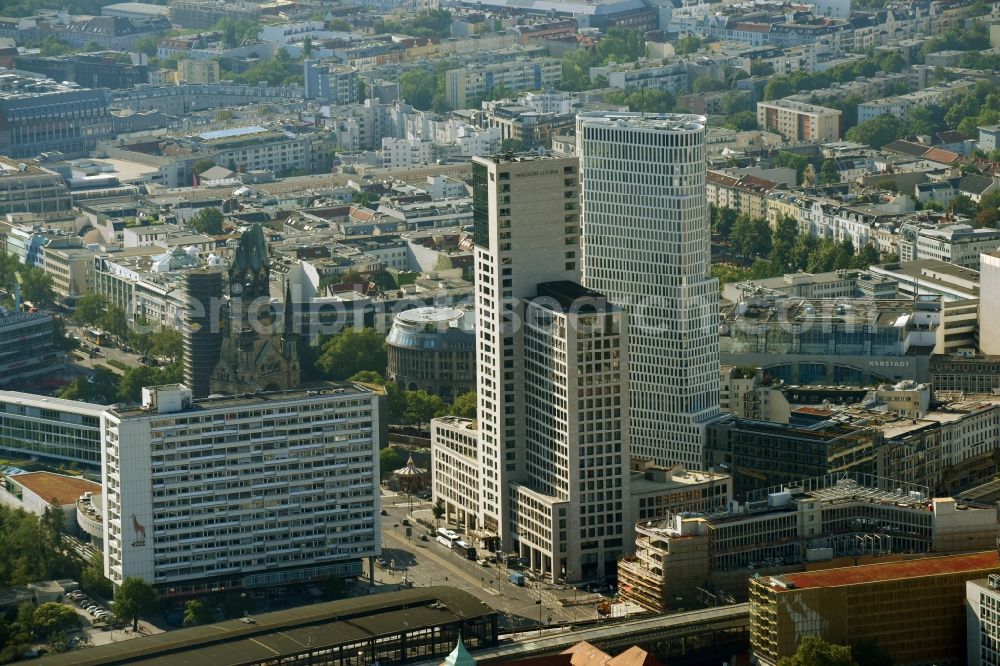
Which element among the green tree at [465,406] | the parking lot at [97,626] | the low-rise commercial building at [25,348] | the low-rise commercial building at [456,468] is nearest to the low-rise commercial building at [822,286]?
the green tree at [465,406]

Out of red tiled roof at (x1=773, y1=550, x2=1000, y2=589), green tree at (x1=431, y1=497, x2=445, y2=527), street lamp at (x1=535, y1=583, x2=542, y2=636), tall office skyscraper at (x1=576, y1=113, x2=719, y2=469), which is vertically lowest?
street lamp at (x1=535, y1=583, x2=542, y2=636)

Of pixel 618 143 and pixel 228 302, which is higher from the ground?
pixel 618 143

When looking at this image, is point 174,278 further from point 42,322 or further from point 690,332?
point 690,332

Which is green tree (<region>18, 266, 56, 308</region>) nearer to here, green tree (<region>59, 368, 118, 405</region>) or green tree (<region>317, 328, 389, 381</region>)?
green tree (<region>59, 368, 118, 405</region>)

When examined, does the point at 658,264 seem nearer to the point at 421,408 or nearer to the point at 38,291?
the point at 421,408

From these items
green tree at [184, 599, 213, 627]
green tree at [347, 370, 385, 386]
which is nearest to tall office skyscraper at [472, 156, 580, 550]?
green tree at [184, 599, 213, 627]

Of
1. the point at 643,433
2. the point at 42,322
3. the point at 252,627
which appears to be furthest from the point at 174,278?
the point at 252,627
